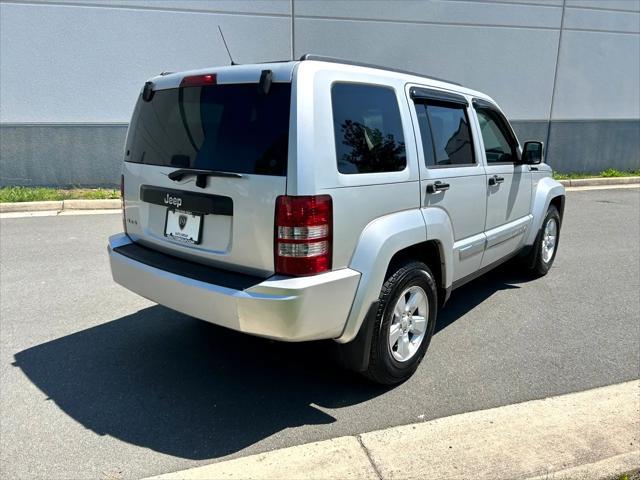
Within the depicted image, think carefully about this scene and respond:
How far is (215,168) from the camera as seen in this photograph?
9.29 feet

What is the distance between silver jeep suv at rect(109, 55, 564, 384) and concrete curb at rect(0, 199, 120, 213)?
6.66 metres

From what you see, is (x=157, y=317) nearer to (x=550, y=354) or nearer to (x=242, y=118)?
(x=242, y=118)

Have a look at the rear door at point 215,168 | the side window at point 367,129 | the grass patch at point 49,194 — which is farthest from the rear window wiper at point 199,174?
the grass patch at point 49,194

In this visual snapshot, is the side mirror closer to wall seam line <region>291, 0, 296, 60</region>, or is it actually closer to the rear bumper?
the rear bumper

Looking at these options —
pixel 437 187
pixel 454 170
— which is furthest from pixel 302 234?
pixel 454 170

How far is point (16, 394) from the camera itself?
319cm

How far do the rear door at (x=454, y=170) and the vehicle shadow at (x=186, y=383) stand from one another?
883 millimetres

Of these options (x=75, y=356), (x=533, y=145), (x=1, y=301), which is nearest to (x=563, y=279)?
(x=533, y=145)

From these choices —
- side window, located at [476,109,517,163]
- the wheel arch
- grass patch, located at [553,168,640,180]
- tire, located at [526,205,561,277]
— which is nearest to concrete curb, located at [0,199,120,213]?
side window, located at [476,109,517,163]

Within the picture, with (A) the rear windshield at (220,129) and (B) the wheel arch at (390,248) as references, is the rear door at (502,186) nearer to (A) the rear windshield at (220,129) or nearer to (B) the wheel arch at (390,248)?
(B) the wheel arch at (390,248)

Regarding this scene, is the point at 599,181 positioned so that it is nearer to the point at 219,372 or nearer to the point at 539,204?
the point at 539,204

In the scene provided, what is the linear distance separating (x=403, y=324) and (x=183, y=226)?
5.15 ft

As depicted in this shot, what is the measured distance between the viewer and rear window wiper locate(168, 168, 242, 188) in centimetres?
275

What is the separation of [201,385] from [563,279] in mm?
4303
